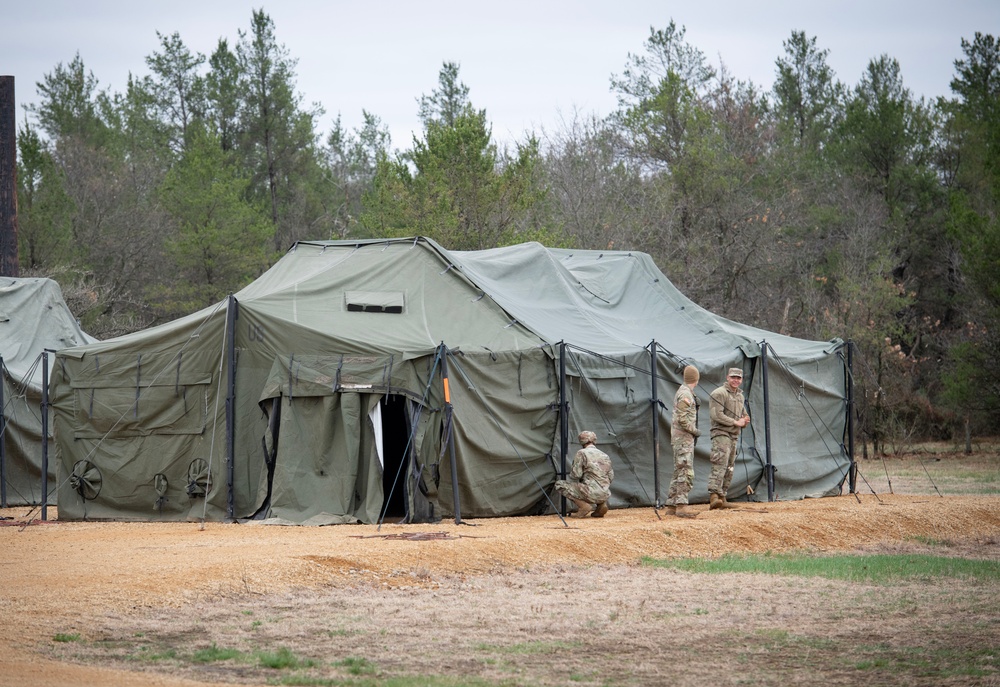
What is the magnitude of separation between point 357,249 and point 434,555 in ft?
21.3

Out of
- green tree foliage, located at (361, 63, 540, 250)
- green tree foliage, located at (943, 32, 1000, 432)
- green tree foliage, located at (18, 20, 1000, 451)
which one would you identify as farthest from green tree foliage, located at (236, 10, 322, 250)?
green tree foliage, located at (943, 32, 1000, 432)

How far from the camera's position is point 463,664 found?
7.06m

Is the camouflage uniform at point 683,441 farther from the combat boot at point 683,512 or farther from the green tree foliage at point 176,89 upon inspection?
the green tree foliage at point 176,89

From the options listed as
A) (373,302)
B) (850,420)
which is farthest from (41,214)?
(850,420)

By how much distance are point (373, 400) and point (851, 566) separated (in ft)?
17.6

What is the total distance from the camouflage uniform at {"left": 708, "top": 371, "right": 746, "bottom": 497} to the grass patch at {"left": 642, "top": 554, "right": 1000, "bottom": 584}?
2417 millimetres

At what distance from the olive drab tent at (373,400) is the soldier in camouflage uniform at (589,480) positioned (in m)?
0.38

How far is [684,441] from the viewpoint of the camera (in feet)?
45.8

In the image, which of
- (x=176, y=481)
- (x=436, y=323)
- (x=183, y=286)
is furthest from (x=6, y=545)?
(x=183, y=286)

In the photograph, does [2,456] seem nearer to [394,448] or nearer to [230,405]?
[230,405]

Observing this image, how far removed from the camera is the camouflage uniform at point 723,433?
1438 centimetres

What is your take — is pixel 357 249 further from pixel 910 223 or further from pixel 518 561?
pixel 910 223

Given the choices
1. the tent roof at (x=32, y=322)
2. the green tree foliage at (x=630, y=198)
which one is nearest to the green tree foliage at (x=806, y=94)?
the green tree foliage at (x=630, y=198)

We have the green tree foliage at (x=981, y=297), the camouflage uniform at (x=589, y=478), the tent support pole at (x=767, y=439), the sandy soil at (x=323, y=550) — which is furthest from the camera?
the green tree foliage at (x=981, y=297)
